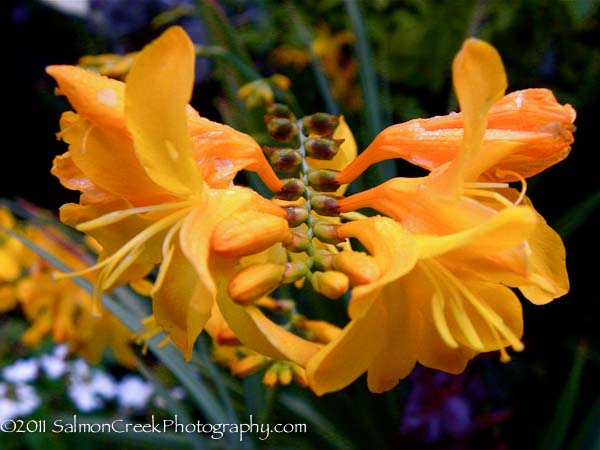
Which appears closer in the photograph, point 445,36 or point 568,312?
point 568,312

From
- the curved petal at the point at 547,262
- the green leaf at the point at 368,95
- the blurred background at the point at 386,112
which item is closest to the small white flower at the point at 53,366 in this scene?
the blurred background at the point at 386,112

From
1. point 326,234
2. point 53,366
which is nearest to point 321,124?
point 326,234

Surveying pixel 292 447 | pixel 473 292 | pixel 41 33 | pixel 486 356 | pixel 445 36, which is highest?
pixel 473 292

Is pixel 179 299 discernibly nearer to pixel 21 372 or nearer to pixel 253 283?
pixel 253 283

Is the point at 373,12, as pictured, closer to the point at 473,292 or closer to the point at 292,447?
the point at 292,447

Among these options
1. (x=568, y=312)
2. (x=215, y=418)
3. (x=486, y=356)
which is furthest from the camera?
(x=568, y=312)

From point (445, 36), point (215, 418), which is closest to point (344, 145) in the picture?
point (215, 418)
